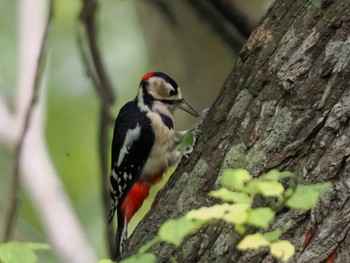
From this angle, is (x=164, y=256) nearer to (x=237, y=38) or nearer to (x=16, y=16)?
(x=237, y=38)

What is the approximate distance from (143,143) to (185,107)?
0.26m

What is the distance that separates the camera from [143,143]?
3656mm

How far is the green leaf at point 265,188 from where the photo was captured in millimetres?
1500

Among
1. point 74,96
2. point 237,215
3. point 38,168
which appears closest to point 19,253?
point 237,215

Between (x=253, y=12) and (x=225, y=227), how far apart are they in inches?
64.7

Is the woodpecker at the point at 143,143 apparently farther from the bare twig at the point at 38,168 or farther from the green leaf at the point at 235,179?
the green leaf at the point at 235,179

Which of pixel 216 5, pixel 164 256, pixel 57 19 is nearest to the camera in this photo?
pixel 164 256

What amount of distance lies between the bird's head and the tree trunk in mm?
1214

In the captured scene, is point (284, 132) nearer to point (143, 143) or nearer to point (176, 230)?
point (176, 230)

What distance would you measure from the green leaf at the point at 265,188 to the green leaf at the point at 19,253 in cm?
44

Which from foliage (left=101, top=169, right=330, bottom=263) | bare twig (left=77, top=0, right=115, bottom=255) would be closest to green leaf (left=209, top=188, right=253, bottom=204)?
foliage (left=101, top=169, right=330, bottom=263)

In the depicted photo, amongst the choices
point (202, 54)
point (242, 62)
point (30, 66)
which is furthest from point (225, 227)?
point (30, 66)

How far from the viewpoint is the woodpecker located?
3.63m

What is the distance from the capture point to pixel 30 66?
466cm
